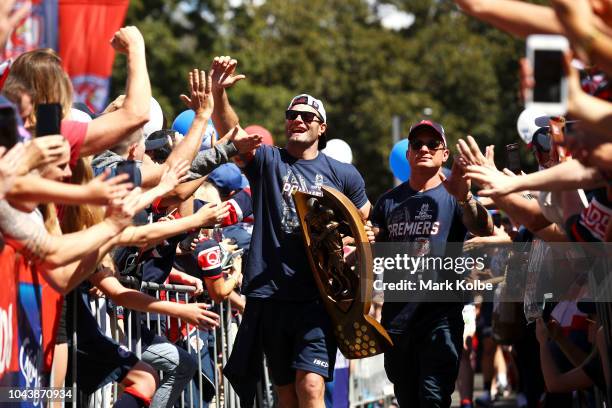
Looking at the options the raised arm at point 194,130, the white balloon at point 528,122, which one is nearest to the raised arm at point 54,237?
the raised arm at point 194,130

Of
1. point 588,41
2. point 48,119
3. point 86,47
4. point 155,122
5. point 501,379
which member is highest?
point 86,47

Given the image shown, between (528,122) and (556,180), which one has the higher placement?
(528,122)

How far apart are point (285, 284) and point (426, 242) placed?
1140 millimetres

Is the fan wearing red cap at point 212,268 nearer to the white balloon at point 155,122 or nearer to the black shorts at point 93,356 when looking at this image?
the white balloon at point 155,122

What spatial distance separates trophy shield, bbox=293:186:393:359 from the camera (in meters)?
7.48

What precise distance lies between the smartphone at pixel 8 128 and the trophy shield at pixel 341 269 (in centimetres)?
314

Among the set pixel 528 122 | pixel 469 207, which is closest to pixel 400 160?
pixel 528 122

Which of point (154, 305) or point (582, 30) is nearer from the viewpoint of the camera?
point (582, 30)

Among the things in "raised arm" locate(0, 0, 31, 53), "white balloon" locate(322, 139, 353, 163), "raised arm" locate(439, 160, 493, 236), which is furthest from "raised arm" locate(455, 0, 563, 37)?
"white balloon" locate(322, 139, 353, 163)

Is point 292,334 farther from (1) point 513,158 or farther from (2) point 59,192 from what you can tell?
(2) point 59,192

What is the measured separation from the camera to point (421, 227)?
813cm

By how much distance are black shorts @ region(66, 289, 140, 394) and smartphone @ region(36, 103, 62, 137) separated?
143cm

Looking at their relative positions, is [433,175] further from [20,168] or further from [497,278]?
[20,168]

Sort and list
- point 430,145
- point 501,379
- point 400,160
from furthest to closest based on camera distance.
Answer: point 501,379 < point 400,160 < point 430,145
